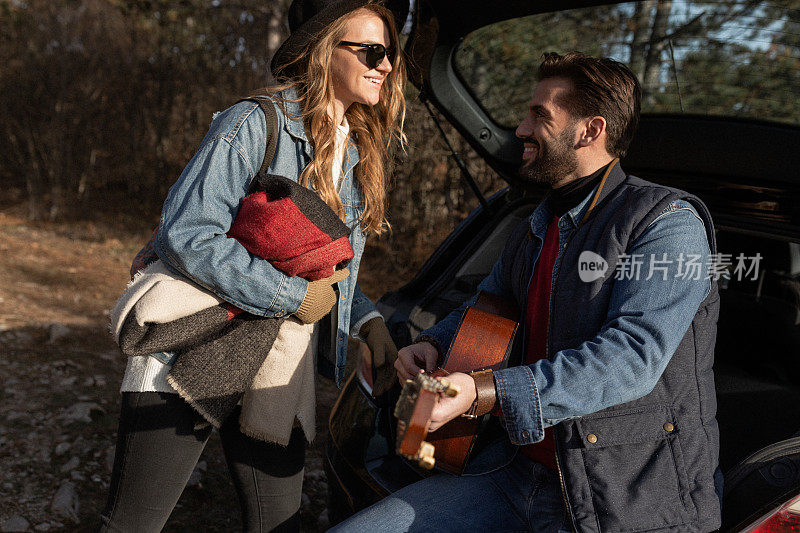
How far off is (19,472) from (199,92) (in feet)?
23.3

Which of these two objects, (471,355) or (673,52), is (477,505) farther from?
(673,52)

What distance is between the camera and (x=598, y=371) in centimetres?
140

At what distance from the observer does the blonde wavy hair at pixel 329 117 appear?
178cm

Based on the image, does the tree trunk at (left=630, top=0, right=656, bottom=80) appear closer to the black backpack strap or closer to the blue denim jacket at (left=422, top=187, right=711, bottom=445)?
the blue denim jacket at (left=422, top=187, right=711, bottom=445)

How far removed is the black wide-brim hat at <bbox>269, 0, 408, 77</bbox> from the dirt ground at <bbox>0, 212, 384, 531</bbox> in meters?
1.93

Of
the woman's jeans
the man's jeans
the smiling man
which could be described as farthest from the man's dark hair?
the woman's jeans

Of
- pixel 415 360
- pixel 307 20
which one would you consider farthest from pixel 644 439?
pixel 307 20

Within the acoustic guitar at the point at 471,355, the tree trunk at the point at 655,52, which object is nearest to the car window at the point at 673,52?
the tree trunk at the point at 655,52

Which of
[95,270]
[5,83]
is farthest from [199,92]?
[95,270]

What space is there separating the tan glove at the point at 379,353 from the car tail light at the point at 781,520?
1027 millimetres

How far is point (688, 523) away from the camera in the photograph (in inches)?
55.7

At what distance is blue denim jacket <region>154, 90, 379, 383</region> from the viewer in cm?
150

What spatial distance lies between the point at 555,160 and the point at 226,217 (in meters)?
1.00

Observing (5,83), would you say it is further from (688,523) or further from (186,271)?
(688,523)
